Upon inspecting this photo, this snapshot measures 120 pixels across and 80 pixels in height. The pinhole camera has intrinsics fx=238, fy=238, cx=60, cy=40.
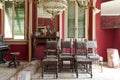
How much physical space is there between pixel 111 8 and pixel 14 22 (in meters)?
4.01

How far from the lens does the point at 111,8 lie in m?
8.28

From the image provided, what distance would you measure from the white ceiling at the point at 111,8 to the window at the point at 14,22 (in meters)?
3.21

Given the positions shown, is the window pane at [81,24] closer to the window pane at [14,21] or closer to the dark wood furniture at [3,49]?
the window pane at [14,21]

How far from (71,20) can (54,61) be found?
3.12 metres

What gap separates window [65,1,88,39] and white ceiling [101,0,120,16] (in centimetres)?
86

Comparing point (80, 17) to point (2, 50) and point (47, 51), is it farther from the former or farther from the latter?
point (2, 50)

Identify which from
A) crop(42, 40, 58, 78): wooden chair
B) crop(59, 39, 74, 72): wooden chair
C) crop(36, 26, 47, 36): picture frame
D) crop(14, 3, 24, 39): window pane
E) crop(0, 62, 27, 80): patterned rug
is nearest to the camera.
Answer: crop(0, 62, 27, 80): patterned rug

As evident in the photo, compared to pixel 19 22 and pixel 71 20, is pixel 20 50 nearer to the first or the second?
pixel 19 22

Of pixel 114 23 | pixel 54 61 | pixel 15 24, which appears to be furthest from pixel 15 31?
pixel 114 23

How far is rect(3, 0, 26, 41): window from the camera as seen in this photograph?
9758 mm

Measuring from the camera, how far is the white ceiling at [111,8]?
25.9ft

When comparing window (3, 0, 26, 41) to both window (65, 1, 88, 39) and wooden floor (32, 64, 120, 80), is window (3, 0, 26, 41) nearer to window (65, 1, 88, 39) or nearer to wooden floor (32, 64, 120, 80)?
window (65, 1, 88, 39)

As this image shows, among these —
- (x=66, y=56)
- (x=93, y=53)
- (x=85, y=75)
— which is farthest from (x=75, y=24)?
(x=85, y=75)

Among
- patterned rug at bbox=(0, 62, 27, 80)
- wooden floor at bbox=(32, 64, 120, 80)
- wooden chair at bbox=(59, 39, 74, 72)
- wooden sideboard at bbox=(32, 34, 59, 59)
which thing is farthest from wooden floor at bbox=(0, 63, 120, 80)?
wooden sideboard at bbox=(32, 34, 59, 59)
